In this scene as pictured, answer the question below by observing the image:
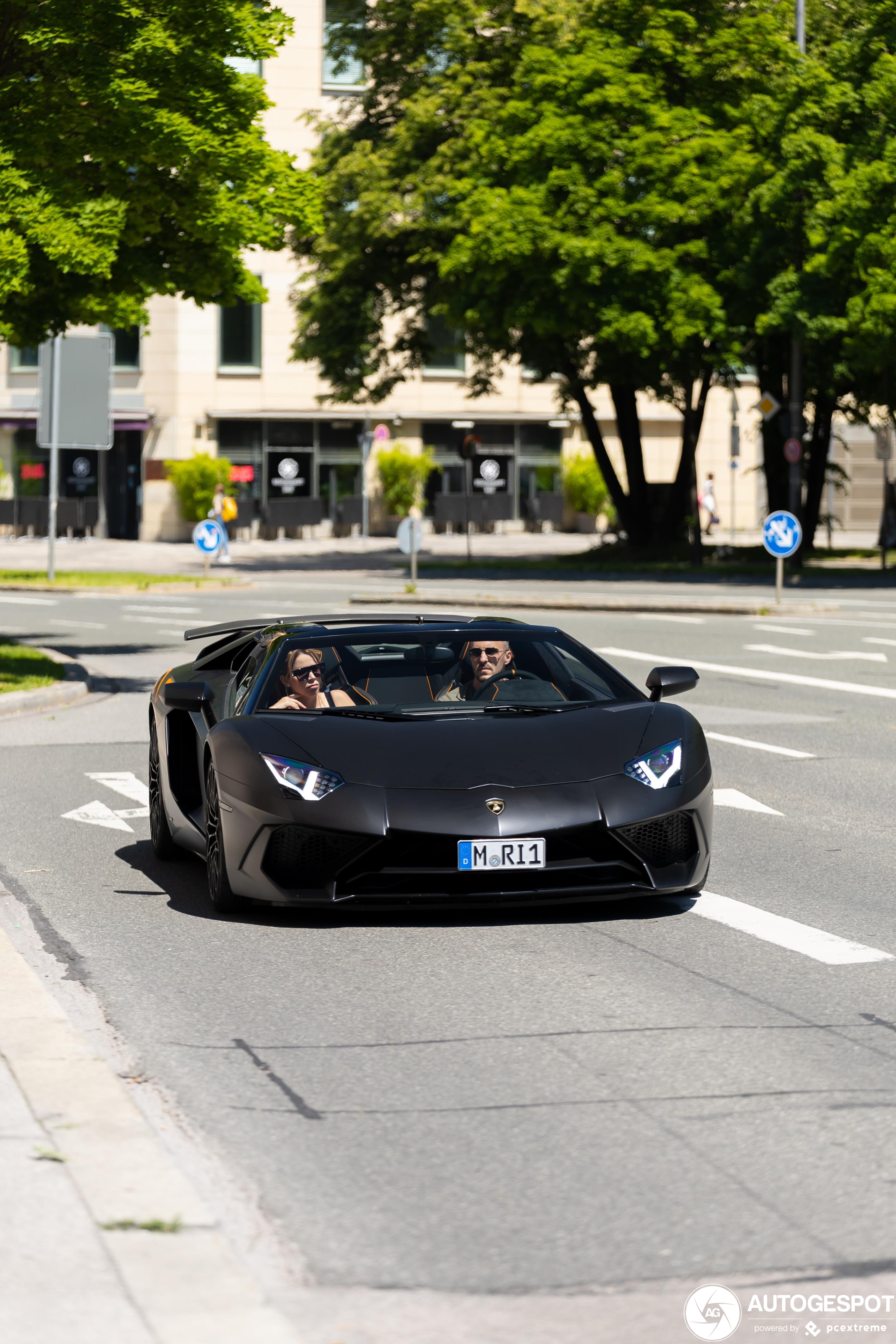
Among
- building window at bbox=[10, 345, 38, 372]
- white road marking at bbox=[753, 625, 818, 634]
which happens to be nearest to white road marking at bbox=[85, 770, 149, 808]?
white road marking at bbox=[753, 625, 818, 634]

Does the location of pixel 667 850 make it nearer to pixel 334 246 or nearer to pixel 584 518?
pixel 334 246

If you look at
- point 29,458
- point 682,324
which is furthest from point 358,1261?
point 29,458

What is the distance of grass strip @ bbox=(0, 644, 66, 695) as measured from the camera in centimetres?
1745

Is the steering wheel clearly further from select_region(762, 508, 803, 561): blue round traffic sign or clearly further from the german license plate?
select_region(762, 508, 803, 561): blue round traffic sign

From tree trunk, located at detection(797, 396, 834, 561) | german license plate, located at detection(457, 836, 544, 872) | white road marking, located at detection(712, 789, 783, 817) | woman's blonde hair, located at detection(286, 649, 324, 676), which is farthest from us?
tree trunk, located at detection(797, 396, 834, 561)

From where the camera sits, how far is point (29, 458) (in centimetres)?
6128

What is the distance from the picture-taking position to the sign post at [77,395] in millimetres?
34812

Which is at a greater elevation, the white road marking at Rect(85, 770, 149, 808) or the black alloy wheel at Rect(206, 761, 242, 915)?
the black alloy wheel at Rect(206, 761, 242, 915)

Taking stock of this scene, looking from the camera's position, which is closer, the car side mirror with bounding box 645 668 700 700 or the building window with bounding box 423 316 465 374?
the car side mirror with bounding box 645 668 700 700

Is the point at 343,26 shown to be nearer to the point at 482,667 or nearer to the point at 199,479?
the point at 199,479

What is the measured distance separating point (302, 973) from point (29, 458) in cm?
5658

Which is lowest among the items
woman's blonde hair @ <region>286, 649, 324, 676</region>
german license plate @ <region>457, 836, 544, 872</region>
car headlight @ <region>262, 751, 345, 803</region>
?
german license plate @ <region>457, 836, 544, 872</region>

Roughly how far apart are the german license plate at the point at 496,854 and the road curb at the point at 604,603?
21155 millimetres

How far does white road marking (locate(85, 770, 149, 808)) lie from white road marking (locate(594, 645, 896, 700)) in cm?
509
